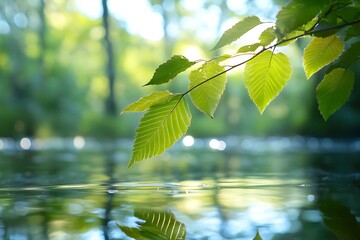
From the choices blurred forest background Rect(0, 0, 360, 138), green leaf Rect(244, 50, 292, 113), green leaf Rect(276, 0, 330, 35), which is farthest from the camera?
blurred forest background Rect(0, 0, 360, 138)

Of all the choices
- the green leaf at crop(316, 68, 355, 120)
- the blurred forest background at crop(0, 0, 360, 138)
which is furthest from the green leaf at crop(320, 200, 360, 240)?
the blurred forest background at crop(0, 0, 360, 138)

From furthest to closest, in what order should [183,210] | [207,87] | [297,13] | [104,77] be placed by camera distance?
[104,77] < [183,210] < [207,87] < [297,13]

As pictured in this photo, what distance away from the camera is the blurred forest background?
37.1 ft

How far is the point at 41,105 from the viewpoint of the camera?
43.6 ft

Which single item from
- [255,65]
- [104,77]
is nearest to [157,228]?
[255,65]

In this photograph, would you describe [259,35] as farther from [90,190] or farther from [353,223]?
[90,190]

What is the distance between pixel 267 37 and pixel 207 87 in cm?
10

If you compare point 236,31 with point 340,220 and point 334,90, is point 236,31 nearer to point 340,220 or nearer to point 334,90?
point 334,90

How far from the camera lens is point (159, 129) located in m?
0.75

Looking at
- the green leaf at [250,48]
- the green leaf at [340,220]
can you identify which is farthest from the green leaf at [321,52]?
the green leaf at [340,220]

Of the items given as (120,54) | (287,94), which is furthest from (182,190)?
(120,54)

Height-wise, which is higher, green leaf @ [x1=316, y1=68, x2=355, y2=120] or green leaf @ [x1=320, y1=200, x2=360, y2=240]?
green leaf @ [x1=316, y1=68, x2=355, y2=120]

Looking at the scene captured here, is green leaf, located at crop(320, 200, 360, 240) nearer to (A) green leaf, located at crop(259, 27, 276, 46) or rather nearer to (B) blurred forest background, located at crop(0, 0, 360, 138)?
(A) green leaf, located at crop(259, 27, 276, 46)

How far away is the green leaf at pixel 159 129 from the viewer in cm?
74
